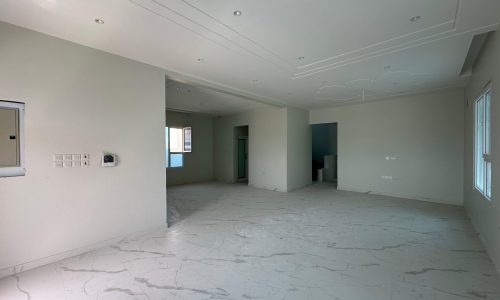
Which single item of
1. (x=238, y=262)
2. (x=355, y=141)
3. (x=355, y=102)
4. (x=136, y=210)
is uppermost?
(x=355, y=102)

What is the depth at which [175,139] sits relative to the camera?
839cm

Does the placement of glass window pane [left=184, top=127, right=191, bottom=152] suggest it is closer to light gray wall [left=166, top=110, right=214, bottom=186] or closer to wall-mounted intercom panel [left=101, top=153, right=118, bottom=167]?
light gray wall [left=166, top=110, right=214, bottom=186]

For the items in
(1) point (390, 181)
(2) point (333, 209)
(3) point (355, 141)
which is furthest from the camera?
(3) point (355, 141)

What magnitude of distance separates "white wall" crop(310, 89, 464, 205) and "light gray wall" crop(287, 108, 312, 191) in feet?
3.25

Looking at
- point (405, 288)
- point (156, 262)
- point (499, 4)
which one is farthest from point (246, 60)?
point (405, 288)

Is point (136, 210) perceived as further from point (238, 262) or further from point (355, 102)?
point (355, 102)

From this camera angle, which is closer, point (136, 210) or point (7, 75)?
point (7, 75)

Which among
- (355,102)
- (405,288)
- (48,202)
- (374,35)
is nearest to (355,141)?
(355,102)

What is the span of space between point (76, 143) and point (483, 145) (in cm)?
600

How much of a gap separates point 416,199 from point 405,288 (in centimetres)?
465

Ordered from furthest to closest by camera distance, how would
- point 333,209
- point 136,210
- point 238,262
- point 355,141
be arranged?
point 355,141
point 333,209
point 136,210
point 238,262

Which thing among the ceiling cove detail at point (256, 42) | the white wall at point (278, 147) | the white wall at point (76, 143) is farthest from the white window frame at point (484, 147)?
the white wall at point (76, 143)

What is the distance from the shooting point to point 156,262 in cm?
271

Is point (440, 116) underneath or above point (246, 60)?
underneath
